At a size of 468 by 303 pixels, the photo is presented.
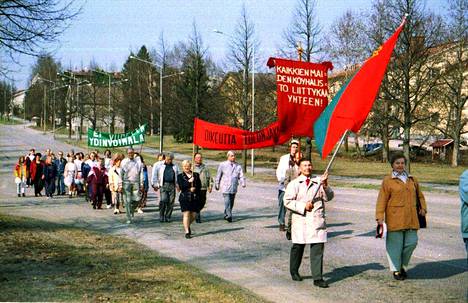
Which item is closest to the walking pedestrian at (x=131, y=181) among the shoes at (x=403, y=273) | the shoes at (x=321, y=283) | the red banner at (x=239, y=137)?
the red banner at (x=239, y=137)

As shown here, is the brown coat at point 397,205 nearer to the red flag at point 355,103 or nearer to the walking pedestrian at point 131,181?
the red flag at point 355,103

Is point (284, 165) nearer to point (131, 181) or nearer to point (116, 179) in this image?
point (131, 181)

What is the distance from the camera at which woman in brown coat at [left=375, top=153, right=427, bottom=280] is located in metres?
8.12

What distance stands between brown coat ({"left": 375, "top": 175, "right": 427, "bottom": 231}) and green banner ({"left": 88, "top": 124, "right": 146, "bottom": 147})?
1555 cm

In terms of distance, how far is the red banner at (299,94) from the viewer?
37.0 ft

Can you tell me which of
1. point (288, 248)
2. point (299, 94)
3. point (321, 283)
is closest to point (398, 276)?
point (321, 283)

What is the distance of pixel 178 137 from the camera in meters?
69.8

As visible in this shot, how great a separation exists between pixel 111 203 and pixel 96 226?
5118 millimetres

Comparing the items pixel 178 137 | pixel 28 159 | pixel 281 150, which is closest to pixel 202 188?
pixel 28 159

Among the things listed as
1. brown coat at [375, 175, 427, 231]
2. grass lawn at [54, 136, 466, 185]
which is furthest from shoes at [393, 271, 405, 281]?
grass lawn at [54, 136, 466, 185]

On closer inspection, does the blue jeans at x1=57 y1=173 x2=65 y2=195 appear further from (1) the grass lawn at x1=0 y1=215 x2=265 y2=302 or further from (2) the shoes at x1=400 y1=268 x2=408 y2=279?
(2) the shoes at x1=400 y1=268 x2=408 y2=279

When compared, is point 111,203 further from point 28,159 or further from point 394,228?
point 394,228

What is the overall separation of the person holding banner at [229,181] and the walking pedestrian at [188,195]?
1.98m

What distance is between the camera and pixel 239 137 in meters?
11.1
